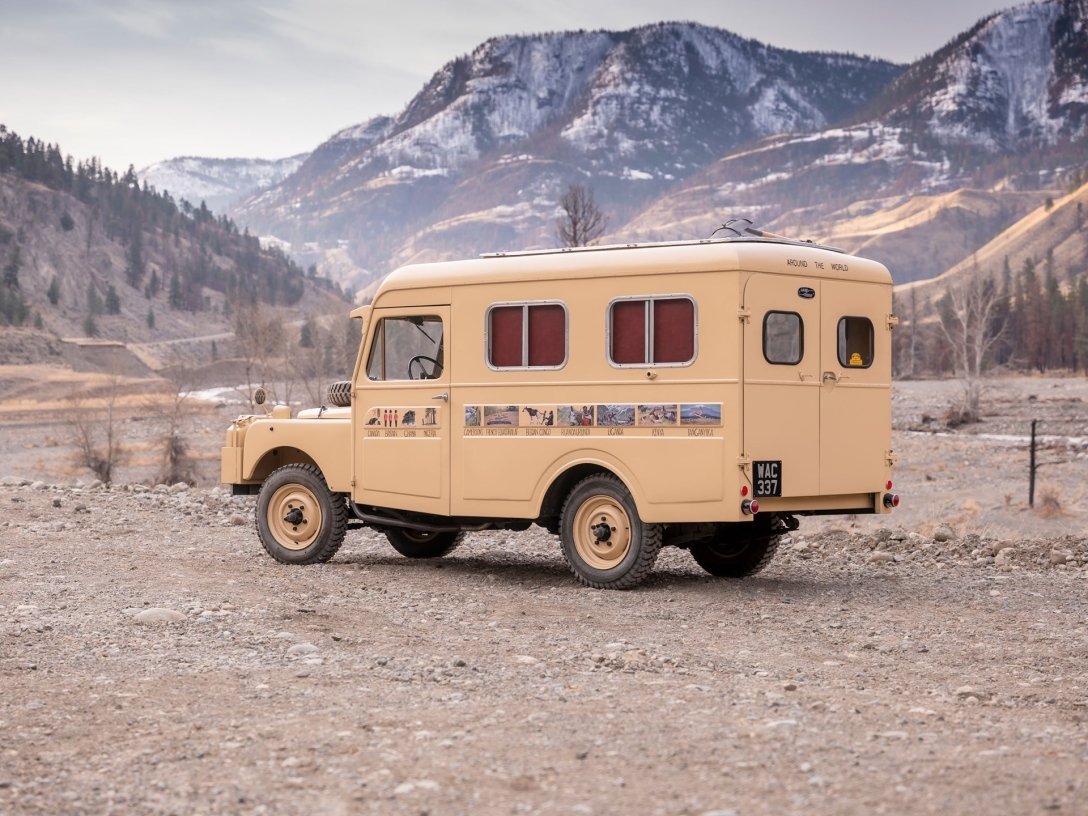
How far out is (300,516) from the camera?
13781mm

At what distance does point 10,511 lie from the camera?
1844 centimetres

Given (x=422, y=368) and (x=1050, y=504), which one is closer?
(x=422, y=368)

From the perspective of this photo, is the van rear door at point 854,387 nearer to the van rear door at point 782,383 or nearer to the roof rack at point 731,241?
the van rear door at point 782,383

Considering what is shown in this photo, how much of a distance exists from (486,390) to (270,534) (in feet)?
10.1

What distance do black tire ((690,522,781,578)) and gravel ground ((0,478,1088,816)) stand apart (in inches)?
11.4

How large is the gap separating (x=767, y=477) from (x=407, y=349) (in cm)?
369

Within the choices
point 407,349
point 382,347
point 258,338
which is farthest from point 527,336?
point 258,338

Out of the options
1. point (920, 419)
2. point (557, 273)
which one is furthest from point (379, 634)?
point (920, 419)

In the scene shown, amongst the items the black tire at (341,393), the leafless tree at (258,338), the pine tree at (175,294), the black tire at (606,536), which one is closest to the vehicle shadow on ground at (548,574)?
the black tire at (606,536)

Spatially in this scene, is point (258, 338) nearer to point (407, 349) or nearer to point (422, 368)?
point (407, 349)

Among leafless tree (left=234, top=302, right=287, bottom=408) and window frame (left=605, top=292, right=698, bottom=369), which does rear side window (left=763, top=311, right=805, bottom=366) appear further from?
leafless tree (left=234, top=302, right=287, bottom=408)

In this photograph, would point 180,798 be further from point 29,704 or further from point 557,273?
point 557,273

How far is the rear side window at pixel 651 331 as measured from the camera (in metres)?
11.2

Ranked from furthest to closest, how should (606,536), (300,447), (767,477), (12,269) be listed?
1. (12,269)
2. (300,447)
3. (606,536)
4. (767,477)
